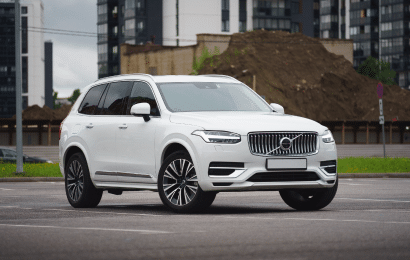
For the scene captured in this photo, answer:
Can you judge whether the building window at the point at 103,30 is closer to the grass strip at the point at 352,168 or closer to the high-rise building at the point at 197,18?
the high-rise building at the point at 197,18

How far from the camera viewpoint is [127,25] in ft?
393

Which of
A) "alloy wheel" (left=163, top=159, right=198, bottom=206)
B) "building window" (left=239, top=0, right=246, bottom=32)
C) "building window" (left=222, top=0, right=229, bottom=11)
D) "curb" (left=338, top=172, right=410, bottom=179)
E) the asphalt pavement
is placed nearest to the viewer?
the asphalt pavement

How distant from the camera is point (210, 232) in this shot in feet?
26.5

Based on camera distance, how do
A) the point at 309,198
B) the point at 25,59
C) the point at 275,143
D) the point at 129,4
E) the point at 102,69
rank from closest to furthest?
the point at 275,143 < the point at 309,198 < the point at 129,4 < the point at 102,69 < the point at 25,59

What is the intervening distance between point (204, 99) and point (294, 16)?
4093 inches

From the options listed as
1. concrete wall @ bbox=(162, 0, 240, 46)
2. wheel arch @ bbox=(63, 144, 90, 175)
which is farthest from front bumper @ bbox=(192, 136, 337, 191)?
concrete wall @ bbox=(162, 0, 240, 46)

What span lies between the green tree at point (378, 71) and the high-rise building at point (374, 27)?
79.7ft

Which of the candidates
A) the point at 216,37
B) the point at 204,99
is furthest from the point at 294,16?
the point at 204,99

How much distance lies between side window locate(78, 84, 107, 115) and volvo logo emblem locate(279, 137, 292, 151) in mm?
3633

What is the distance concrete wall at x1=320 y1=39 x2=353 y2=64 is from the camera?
81938mm

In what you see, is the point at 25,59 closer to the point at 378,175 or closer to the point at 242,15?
the point at 242,15

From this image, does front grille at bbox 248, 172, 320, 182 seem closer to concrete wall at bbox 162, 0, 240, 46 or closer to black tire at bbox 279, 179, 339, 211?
black tire at bbox 279, 179, 339, 211

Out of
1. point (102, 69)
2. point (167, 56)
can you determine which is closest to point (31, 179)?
point (167, 56)

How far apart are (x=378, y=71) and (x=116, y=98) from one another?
371 ft
